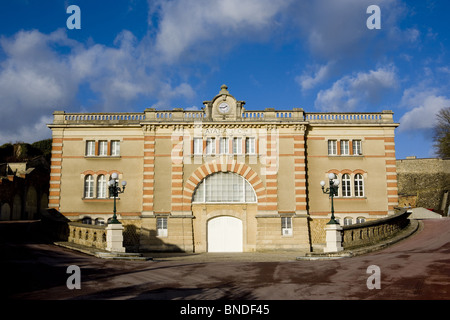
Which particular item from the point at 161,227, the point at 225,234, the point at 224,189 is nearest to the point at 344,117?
the point at 224,189

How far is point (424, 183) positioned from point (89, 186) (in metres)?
38.9

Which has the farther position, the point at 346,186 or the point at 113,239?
the point at 346,186

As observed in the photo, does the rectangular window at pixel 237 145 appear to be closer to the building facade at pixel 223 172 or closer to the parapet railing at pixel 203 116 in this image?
the building facade at pixel 223 172

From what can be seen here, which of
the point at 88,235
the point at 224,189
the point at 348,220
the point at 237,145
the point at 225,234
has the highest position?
the point at 237,145

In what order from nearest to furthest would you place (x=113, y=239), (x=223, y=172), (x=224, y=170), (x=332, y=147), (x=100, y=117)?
(x=113, y=239) < (x=224, y=170) < (x=223, y=172) < (x=332, y=147) < (x=100, y=117)

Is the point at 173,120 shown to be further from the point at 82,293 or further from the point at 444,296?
the point at 444,296

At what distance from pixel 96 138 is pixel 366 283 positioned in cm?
2217

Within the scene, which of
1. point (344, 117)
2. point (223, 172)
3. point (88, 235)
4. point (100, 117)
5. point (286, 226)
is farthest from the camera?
point (344, 117)

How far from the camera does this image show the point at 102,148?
1133 inches

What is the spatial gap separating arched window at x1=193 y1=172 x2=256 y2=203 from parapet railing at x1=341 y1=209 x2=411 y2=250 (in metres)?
8.46

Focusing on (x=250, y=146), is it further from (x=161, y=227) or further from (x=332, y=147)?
(x=161, y=227)

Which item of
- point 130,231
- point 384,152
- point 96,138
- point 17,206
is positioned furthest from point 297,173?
point 17,206

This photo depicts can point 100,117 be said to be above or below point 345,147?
above

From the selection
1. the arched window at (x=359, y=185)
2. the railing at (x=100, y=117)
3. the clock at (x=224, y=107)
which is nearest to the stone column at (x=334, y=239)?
the arched window at (x=359, y=185)
